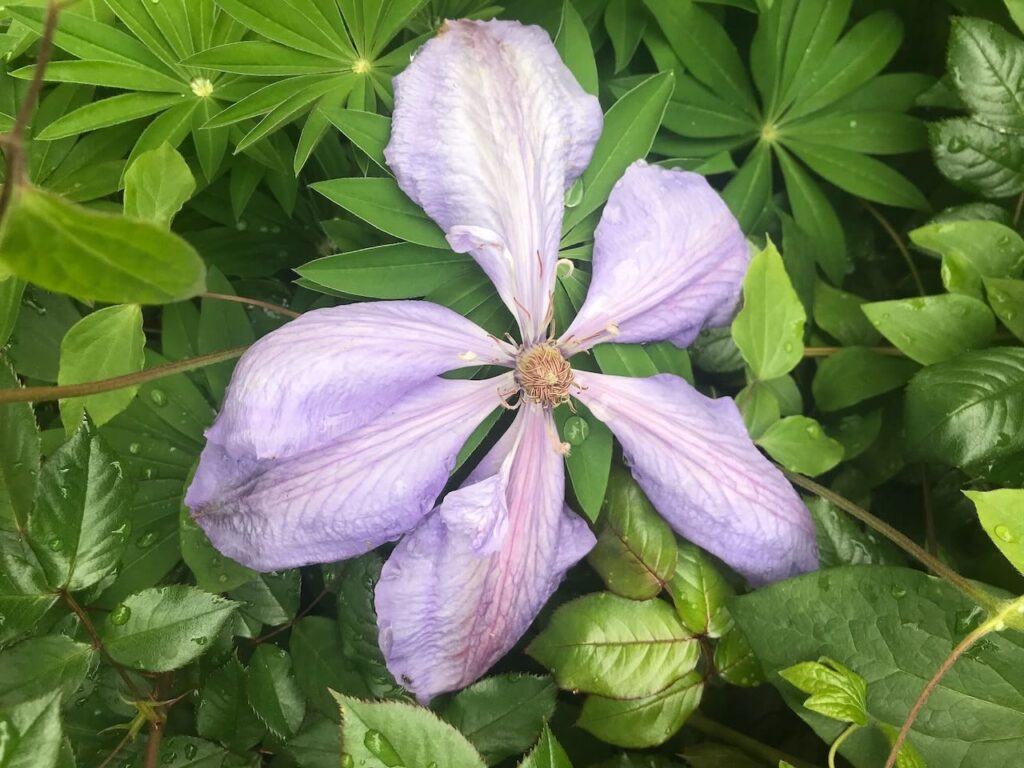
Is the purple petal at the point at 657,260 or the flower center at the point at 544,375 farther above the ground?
the purple petal at the point at 657,260

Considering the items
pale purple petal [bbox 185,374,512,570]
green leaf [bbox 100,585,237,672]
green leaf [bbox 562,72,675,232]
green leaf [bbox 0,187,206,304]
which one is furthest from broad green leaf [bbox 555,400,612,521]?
green leaf [bbox 0,187,206,304]

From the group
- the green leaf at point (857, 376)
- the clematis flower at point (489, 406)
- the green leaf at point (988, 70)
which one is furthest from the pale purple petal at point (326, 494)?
the green leaf at point (988, 70)

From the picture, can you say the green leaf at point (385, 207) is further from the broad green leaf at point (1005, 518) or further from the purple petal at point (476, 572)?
the broad green leaf at point (1005, 518)

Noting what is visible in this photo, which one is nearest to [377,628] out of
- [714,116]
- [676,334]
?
[676,334]

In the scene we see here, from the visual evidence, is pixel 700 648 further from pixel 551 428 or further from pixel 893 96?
pixel 893 96

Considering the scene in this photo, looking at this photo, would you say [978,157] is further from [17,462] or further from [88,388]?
[17,462]
